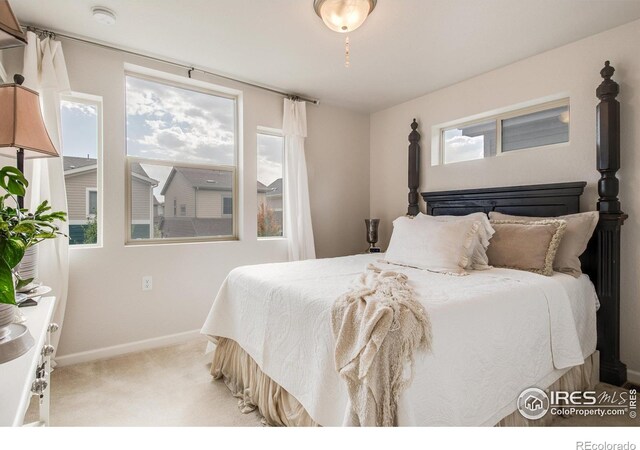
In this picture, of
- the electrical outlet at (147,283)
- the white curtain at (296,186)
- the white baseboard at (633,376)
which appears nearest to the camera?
the white baseboard at (633,376)

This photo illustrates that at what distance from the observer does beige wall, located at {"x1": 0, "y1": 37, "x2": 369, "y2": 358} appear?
2.48 m

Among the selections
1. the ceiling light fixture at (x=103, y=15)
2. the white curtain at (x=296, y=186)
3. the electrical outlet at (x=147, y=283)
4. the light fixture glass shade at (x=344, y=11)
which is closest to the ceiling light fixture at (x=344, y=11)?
the light fixture glass shade at (x=344, y=11)

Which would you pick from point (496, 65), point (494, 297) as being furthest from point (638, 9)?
point (494, 297)

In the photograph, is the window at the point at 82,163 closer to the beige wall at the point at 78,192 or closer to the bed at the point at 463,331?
the beige wall at the point at 78,192

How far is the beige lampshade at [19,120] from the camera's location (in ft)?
4.25

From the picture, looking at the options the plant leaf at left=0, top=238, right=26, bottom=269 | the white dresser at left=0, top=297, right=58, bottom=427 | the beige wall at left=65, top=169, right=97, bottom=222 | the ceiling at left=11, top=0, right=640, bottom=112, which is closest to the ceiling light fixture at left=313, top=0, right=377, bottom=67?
the ceiling at left=11, top=0, right=640, bottom=112

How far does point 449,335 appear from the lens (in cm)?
126

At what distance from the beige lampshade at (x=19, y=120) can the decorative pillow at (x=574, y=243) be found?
9.76 ft

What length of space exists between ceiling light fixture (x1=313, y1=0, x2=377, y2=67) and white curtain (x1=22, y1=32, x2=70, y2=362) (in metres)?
1.91

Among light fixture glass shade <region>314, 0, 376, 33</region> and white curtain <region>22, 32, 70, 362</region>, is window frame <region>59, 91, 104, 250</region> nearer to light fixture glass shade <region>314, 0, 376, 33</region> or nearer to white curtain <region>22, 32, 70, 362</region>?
white curtain <region>22, 32, 70, 362</region>

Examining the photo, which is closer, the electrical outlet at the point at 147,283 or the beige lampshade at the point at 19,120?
the beige lampshade at the point at 19,120

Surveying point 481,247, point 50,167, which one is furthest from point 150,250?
point 481,247

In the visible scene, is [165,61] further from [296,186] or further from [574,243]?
[574,243]

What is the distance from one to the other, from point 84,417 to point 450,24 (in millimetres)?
3348
